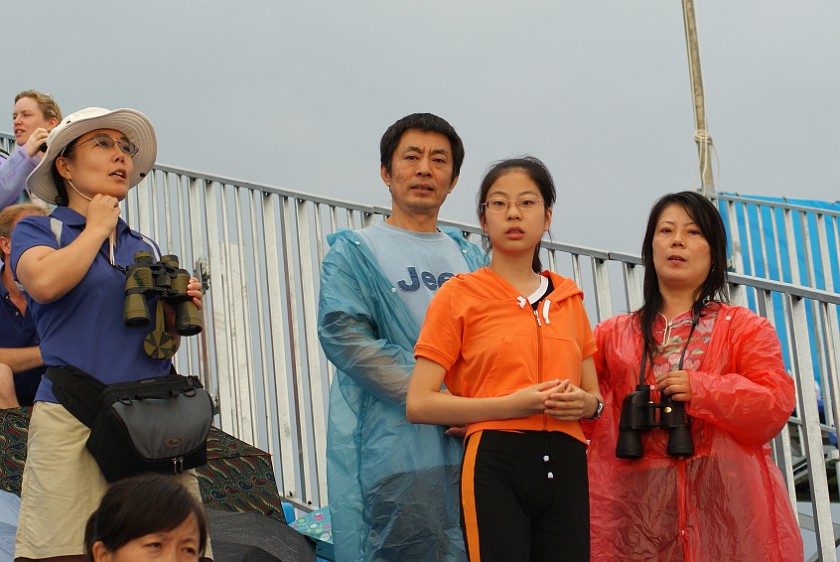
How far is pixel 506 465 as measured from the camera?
271cm

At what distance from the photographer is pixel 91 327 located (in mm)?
2859

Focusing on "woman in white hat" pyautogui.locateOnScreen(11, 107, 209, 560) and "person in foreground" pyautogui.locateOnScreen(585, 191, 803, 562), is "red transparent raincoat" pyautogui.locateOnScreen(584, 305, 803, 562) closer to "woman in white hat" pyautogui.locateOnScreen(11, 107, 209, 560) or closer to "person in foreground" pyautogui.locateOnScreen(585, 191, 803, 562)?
"person in foreground" pyautogui.locateOnScreen(585, 191, 803, 562)

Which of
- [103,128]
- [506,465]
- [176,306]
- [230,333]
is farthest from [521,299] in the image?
[230,333]

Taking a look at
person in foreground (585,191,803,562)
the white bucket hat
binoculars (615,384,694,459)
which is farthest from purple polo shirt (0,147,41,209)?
binoculars (615,384,694,459)

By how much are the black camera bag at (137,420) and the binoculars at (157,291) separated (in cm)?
14

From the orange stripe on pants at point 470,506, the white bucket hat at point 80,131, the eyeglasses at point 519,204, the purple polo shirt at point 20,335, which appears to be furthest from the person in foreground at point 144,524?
the purple polo shirt at point 20,335

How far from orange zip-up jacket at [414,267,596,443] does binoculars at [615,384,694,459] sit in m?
0.19

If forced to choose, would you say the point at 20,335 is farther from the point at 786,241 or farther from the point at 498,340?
the point at 786,241

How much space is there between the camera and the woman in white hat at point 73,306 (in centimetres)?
276

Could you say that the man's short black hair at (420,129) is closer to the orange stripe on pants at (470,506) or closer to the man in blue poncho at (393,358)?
the man in blue poncho at (393,358)

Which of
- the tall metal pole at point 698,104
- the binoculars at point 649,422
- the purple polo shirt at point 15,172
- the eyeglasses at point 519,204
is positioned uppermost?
the tall metal pole at point 698,104

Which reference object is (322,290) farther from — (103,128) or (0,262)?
(0,262)

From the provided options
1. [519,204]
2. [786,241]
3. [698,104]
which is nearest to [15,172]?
[519,204]

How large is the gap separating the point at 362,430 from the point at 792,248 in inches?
182
